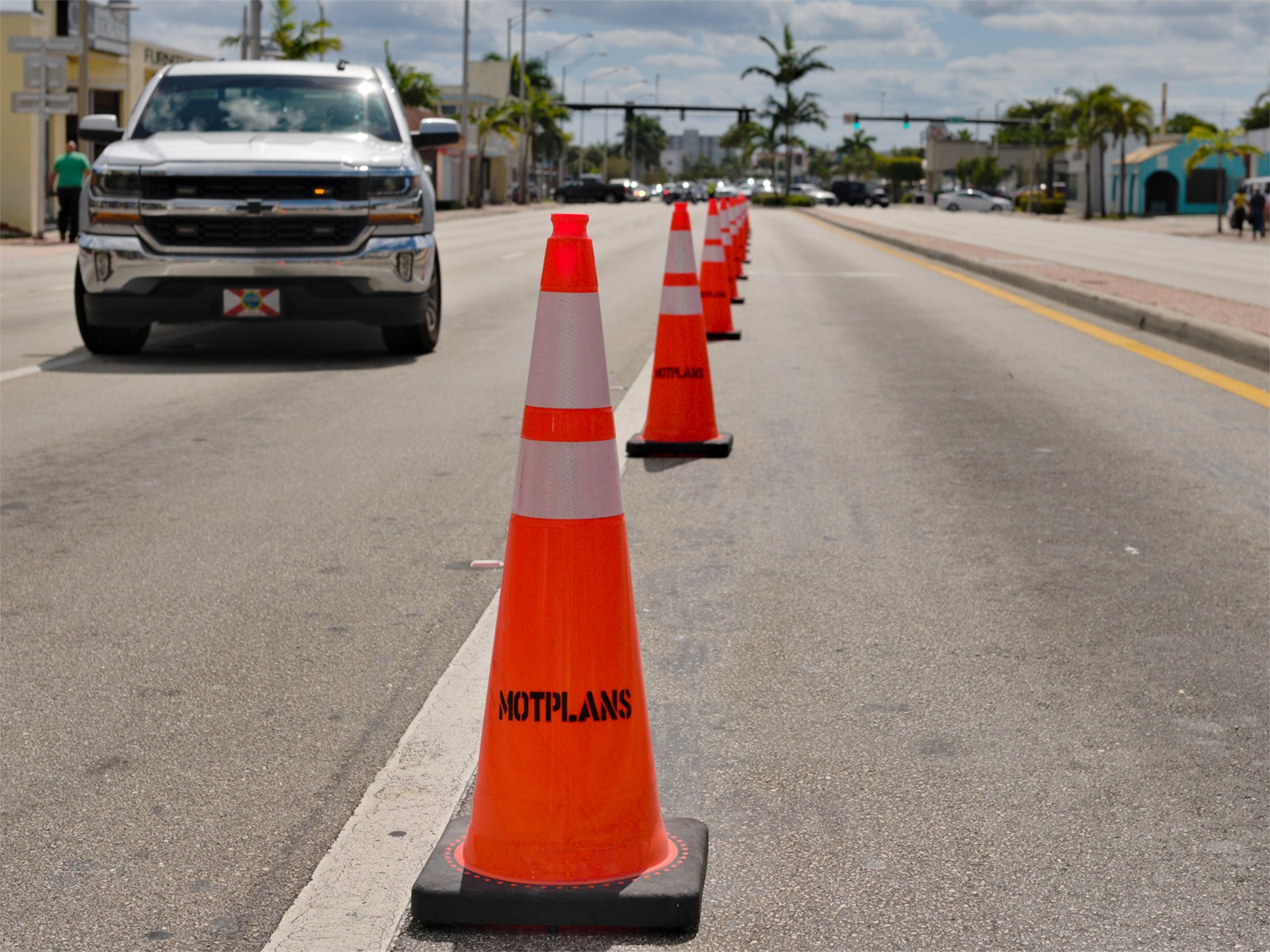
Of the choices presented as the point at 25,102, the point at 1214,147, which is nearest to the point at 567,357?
the point at 25,102

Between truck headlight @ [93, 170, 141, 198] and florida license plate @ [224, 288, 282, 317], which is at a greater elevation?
truck headlight @ [93, 170, 141, 198]

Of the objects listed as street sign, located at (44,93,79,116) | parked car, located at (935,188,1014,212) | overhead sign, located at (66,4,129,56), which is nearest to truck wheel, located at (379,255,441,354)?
street sign, located at (44,93,79,116)

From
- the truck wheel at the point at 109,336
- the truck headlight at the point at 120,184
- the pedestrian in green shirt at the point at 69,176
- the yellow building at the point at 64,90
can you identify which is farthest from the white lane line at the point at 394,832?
the yellow building at the point at 64,90

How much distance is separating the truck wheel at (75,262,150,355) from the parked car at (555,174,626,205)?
7902 cm

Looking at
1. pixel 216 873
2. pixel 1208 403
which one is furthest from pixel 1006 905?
pixel 1208 403

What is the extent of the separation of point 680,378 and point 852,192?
9393cm

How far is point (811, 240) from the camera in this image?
36250 millimetres

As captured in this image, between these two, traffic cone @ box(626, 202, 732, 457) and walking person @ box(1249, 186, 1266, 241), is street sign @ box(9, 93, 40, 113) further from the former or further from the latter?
walking person @ box(1249, 186, 1266, 241)

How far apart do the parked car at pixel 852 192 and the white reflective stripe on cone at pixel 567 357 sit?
97791 millimetres

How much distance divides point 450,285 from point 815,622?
14768mm

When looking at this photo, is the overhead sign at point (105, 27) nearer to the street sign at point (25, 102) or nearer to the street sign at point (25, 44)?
the street sign at point (25, 44)

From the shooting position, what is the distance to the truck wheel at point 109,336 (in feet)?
35.1

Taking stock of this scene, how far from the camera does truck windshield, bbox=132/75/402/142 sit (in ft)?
37.1

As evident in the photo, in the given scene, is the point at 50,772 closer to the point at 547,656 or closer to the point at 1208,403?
the point at 547,656
